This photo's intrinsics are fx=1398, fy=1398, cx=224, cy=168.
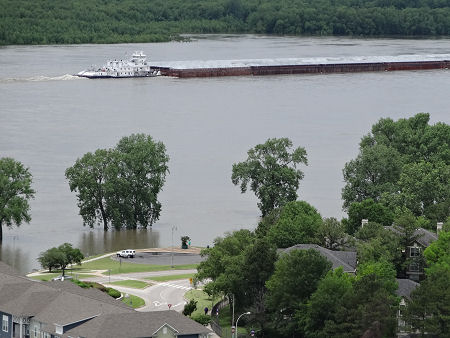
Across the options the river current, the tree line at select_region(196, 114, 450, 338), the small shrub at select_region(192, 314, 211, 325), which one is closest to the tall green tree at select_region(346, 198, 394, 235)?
the tree line at select_region(196, 114, 450, 338)

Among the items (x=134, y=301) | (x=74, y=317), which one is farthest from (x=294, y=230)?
(x=74, y=317)

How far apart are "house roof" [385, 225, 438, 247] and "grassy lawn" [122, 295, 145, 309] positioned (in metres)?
12.3

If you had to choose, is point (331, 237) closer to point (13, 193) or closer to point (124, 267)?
point (124, 267)

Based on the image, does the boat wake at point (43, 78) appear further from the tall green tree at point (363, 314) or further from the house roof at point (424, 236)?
the tall green tree at point (363, 314)

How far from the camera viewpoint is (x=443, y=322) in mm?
51781

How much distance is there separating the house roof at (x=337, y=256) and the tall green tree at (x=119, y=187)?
22.3 m

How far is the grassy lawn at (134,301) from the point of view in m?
57.2

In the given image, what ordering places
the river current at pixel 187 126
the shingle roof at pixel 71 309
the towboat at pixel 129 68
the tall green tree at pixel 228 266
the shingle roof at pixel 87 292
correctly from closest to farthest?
the shingle roof at pixel 71 309, the shingle roof at pixel 87 292, the tall green tree at pixel 228 266, the river current at pixel 187 126, the towboat at pixel 129 68

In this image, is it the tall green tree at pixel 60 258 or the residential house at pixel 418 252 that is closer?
the residential house at pixel 418 252

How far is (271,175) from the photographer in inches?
3270

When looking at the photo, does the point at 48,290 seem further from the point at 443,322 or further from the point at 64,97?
the point at 64,97

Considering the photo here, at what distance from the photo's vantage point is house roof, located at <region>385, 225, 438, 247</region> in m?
62.0

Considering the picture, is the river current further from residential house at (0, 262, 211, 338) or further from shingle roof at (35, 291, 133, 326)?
shingle roof at (35, 291, 133, 326)

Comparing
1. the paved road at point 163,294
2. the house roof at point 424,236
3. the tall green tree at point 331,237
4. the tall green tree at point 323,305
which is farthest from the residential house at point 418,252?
the paved road at point 163,294
